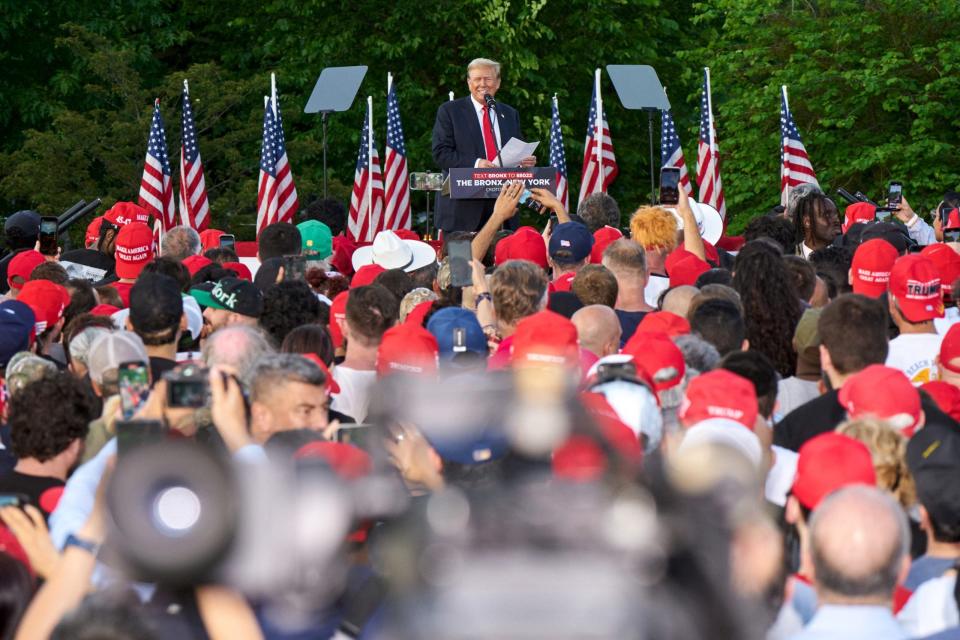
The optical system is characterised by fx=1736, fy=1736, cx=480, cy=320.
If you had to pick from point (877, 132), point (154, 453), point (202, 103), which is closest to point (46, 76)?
point (202, 103)

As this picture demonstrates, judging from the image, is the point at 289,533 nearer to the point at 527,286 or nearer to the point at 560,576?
the point at 560,576

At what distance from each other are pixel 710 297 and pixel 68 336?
278 cm

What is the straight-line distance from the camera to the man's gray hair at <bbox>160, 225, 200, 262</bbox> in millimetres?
11031

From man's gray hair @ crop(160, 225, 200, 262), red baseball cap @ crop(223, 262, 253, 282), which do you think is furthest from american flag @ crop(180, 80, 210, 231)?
red baseball cap @ crop(223, 262, 253, 282)

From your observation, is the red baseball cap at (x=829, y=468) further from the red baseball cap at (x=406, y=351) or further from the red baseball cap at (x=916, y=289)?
the red baseball cap at (x=916, y=289)

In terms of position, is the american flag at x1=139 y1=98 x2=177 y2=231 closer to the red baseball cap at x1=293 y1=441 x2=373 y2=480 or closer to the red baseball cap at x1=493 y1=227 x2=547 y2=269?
the red baseball cap at x1=493 y1=227 x2=547 y2=269

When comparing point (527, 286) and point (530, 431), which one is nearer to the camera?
point (530, 431)

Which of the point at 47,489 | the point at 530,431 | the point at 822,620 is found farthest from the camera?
the point at 47,489

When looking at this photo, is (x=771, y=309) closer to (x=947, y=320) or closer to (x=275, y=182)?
(x=947, y=320)

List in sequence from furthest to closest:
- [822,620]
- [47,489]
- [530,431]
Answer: [47,489] < [822,620] < [530,431]

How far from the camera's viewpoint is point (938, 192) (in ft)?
79.4

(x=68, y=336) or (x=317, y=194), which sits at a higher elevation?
(x=68, y=336)

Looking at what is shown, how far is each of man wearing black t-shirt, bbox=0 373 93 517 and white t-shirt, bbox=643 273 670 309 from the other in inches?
178

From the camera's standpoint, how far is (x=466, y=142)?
484 inches
